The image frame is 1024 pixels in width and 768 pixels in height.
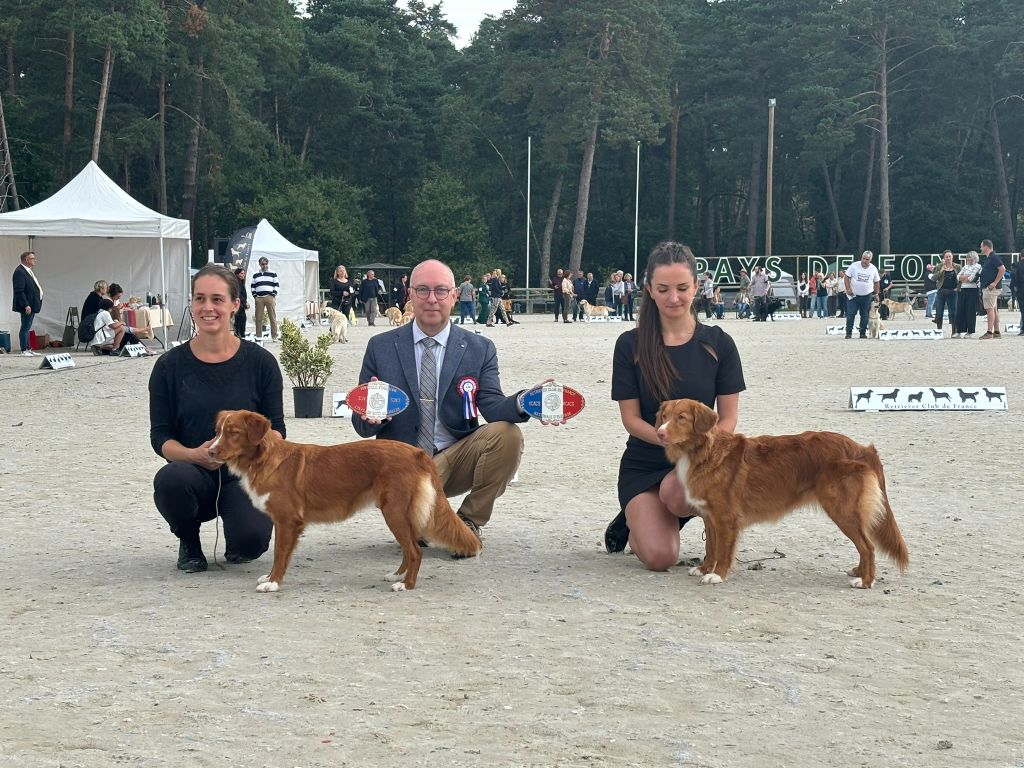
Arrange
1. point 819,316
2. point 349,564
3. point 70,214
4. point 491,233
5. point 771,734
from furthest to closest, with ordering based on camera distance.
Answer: point 491,233
point 819,316
point 70,214
point 349,564
point 771,734

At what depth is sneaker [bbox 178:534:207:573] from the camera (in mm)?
6273

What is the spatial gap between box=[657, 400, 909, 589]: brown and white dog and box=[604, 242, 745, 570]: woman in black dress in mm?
315

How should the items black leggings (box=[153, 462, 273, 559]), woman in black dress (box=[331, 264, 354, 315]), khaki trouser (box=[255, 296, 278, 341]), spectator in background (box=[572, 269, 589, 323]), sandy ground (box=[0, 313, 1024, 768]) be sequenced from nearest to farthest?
sandy ground (box=[0, 313, 1024, 768]) < black leggings (box=[153, 462, 273, 559]) < khaki trouser (box=[255, 296, 278, 341]) < woman in black dress (box=[331, 264, 354, 315]) < spectator in background (box=[572, 269, 589, 323])

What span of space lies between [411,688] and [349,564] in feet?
7.23

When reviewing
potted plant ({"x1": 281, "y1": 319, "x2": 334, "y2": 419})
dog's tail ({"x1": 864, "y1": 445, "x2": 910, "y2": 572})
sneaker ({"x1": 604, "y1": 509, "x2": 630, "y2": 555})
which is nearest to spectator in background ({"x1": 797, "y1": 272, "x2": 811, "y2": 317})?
potted plant ({"x1": 281, "y1": 319, "x2": 334, "y2": 419})

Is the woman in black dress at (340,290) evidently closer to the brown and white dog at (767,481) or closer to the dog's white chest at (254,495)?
the dog's white chest at (254,495)

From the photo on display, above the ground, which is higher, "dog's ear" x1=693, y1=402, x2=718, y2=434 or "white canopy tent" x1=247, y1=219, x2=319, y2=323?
"white canopy tent" x1=247, y1=219, x2=319, y2=323

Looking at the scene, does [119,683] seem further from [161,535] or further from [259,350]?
[161,535]

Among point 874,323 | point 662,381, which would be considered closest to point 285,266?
point 874,323

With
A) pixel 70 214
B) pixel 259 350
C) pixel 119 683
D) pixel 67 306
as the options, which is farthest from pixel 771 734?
pixel 67 306

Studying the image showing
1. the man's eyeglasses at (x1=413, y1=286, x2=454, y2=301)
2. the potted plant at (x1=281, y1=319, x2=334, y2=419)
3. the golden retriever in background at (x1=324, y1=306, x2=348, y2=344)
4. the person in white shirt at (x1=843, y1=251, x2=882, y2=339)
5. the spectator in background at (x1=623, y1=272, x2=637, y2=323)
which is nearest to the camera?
the man's eyeglasses at (x1=413, y1=286, x2=454, y2=301)

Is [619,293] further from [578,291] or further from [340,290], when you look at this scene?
[340,290]

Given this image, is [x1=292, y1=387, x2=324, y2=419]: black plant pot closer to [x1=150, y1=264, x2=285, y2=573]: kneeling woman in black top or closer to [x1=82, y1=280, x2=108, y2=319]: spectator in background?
[x1=150, y1=264, x2=285, y2=573]: kneeling woman in black top

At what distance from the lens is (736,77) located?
69.7 metres
